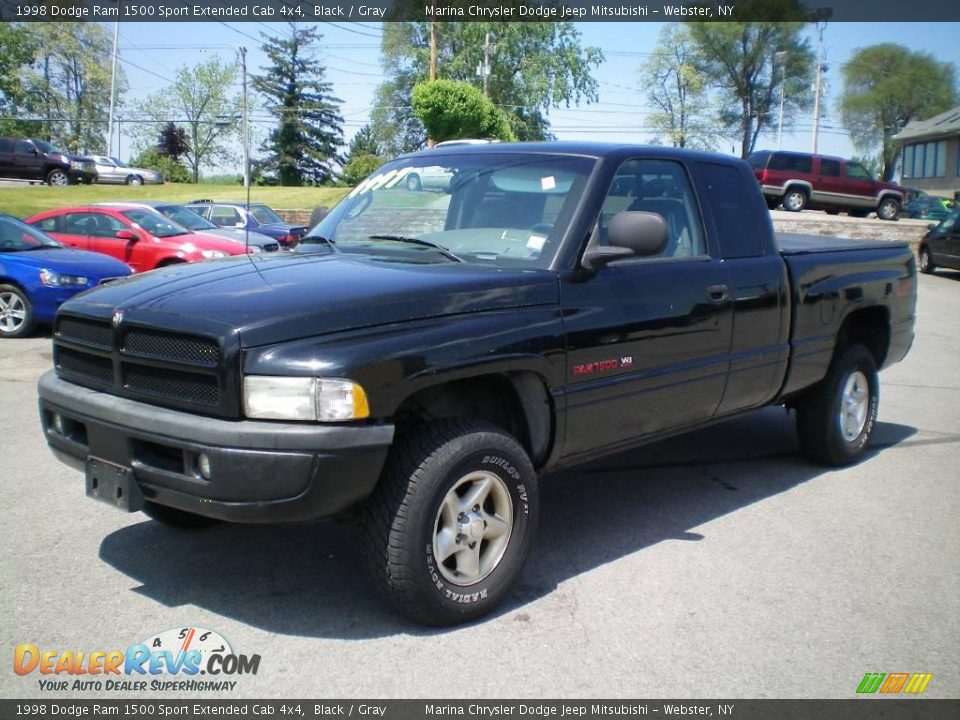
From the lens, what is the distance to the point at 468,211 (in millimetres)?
4613

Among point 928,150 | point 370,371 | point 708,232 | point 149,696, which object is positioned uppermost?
point 928,150

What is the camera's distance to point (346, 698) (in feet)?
10.3

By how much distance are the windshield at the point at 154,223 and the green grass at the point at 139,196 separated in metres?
13.5

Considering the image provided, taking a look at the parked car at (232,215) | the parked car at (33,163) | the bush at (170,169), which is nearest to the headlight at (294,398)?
the parked car at (232,215)

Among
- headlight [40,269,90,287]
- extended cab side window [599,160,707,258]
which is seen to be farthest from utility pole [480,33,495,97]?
extended cab side window [599,160,707,258]

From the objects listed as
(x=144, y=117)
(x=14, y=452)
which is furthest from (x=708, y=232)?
(x=144, y=117)

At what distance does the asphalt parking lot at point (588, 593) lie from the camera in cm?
337

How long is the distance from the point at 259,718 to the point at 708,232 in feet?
11.0

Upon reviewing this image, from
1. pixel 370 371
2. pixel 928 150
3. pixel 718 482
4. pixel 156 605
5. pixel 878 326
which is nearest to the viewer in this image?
pixel 370 371

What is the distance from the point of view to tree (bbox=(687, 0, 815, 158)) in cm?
6347

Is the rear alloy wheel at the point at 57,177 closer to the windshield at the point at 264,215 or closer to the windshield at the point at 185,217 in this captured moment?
the windshield at the point at 264,215

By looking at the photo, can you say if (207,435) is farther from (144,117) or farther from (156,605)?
(144,117)

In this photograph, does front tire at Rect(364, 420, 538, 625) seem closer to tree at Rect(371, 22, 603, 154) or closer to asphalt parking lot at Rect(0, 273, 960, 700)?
asphalt parking lot at Rect(0, 273, 960, 700)

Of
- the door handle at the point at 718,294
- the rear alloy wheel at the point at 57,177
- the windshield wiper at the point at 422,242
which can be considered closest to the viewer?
the windshield wiper at the point at 422,242
